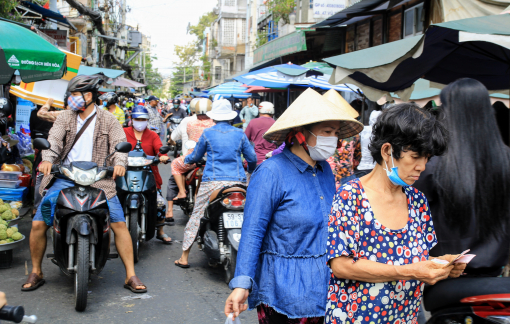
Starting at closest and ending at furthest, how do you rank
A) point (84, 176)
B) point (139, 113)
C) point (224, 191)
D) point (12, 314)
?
1. point (12, 314)
2. point (84, 176)
3. point (224, 191)
4. point (139, 113)

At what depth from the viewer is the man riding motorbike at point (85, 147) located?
15.4 feet

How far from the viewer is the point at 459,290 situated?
2.31 metres

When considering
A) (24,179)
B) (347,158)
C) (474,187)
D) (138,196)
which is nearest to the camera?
(474,187)

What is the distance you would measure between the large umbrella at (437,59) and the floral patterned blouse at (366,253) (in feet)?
6.53

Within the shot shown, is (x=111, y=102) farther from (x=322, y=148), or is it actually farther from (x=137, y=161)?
(x=322, y=148)

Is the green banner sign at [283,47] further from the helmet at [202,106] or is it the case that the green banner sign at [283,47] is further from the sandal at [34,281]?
the sandal at [34,281]

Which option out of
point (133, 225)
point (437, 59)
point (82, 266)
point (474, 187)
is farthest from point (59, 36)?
point (474, 187)

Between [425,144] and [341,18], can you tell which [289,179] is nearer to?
[425,144]

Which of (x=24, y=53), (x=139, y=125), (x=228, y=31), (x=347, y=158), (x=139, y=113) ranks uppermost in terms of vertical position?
(x=228, y=31)

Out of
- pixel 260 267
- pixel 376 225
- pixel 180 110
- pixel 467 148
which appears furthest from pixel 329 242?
pixel 180 110

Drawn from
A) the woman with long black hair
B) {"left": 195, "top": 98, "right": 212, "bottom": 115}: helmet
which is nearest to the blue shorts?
{"left": 195, "top": 98, "right": 212, "bottom": 115}: helmet

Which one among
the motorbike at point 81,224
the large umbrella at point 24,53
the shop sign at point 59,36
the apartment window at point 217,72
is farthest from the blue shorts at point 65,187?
the apartment window at point 217,72

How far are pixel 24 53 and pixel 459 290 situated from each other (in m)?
4.81

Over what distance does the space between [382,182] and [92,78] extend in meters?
3.46
